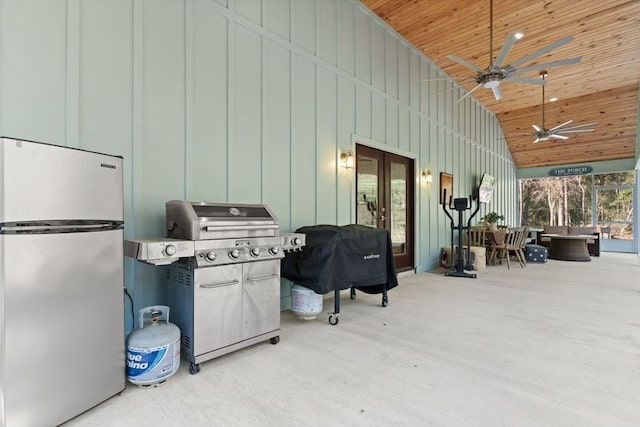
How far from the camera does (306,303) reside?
3.33 m

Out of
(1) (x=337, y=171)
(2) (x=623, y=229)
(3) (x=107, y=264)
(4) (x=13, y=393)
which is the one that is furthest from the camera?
(2) (x=623, y=229)

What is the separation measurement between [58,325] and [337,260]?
2.24 meters

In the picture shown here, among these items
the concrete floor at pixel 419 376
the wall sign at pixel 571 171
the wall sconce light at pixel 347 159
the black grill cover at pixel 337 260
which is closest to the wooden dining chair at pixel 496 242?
the concrete floor at pixel 419 376

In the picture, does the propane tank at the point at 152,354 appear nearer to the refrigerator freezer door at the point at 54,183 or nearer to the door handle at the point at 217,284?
the door handle at the point at 217,284

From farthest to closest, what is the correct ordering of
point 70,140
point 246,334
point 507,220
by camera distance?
point 507,220 < point 246,334 < point 70,140

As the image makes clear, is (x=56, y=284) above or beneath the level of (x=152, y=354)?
above

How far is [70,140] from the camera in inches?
90.9

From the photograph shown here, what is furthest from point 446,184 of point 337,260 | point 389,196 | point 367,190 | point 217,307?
point 217,307

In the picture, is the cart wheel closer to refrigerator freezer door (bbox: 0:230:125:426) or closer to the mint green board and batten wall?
refrigerator freezer door (bbox: 0:230:125:426)

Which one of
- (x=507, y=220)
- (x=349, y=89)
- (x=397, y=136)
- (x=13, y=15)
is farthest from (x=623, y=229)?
(x=13, y=15)

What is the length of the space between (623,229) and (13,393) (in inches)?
583

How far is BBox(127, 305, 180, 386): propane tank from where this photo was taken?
2.06m

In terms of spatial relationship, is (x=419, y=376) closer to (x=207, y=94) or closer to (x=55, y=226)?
(x=55, y=226)

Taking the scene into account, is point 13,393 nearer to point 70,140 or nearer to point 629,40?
point 70,140
